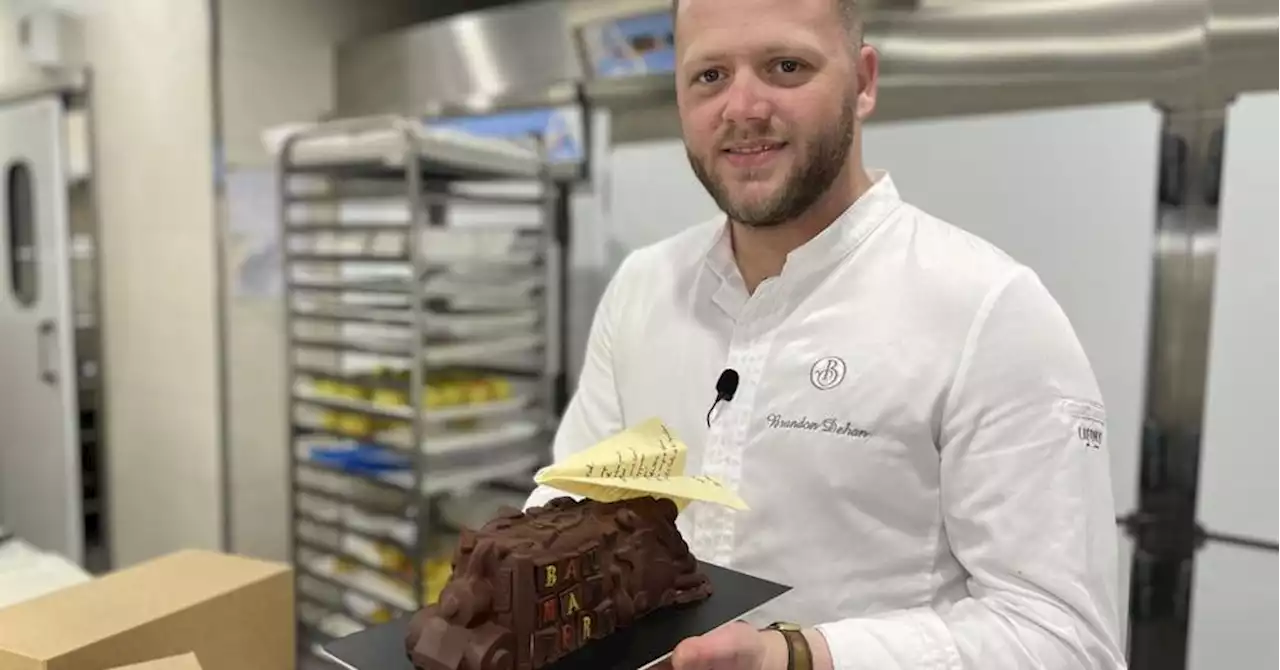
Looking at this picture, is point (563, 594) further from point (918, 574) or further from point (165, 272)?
point (165, 272)

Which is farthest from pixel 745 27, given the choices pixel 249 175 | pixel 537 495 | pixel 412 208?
pixel 249 175

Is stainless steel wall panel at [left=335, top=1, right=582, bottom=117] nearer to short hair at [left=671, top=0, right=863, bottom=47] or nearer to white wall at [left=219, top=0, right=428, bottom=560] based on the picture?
white wall at [left=219, top=0, right=428, bottom=560]

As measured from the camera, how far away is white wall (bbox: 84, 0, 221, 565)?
275 cm

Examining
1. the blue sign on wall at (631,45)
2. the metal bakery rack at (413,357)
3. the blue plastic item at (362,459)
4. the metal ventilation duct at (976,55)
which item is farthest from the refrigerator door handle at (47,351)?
the blue sign on wall at (631,45)

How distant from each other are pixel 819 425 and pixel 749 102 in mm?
356

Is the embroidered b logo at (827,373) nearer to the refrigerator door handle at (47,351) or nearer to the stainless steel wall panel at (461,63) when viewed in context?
the stainless steel wall panel at (461,63)

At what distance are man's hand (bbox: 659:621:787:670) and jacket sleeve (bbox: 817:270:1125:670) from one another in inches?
3.1

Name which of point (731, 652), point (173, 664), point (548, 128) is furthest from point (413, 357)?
point (731, 652)

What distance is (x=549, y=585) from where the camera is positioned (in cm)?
81

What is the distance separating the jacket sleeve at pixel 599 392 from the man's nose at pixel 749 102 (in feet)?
1.25

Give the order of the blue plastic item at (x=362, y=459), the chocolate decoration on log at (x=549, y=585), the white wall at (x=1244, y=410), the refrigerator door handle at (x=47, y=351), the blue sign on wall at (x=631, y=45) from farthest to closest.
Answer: the refrigerator door handle at (x=47, y=351), the blue plastic item at (x=362, y=459), the blue sign on wall at (x=631, y=45), the white wall at (x=1244, y=410), the chocolate decoration on log at (x=549, y=585)

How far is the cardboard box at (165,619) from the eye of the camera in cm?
117

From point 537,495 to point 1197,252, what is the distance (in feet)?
3.65

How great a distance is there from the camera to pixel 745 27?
1053 mm
